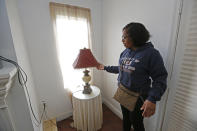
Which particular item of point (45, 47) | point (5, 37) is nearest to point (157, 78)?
point (5, 37)

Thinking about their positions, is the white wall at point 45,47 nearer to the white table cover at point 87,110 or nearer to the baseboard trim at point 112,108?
the white table cover at point 87,110

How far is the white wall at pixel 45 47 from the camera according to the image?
1.21 meters

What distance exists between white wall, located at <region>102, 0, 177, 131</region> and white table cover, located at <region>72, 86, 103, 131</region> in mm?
460

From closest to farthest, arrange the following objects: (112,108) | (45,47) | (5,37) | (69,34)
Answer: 1. (5,37)
2. (45,47)
3. (69,34)
4. (112,108)

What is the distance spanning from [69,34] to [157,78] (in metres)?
1.26

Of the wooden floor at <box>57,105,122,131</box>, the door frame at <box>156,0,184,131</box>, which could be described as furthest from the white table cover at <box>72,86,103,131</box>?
the door frame at <box>156,0,184,131</box>

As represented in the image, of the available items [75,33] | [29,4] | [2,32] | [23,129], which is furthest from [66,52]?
[23,129]

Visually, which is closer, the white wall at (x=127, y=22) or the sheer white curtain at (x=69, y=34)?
the white wall at (x=127, y=22)

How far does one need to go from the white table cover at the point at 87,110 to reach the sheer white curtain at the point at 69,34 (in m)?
0.35

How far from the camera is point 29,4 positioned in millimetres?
1171

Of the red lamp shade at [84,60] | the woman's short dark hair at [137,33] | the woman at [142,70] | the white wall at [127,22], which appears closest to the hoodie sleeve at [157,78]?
the woman at [142,70]

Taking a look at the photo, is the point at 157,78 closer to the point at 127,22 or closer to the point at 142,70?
the point at 142,70

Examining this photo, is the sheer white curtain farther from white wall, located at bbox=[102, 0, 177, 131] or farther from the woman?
the woman

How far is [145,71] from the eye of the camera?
81 centimetres
